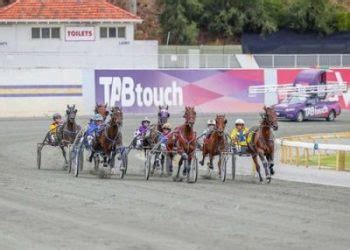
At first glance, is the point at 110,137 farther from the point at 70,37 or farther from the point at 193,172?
the point at 70,37

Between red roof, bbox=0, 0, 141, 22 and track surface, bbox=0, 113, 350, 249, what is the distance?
41.1 m

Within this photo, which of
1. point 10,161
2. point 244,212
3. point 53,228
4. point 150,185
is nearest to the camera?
point 53,228

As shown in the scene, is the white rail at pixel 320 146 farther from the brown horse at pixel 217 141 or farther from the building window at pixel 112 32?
the building window at pixel 112 32

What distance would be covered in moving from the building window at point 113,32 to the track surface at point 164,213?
135 ft

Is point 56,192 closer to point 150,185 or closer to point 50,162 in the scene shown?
point 150,185

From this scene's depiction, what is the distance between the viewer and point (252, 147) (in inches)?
936

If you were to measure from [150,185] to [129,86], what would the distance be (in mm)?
30764

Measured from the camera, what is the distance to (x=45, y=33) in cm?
6644

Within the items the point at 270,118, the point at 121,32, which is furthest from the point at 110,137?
the point at 121,32

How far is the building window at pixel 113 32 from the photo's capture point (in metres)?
66.7

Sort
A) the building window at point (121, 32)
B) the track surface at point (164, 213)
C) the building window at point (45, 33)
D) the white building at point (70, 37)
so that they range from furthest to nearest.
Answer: the building window at point (121, 32) → the building window at point (45, 33) → the white building at point (70, 37) → the track surface at point (164, 213)

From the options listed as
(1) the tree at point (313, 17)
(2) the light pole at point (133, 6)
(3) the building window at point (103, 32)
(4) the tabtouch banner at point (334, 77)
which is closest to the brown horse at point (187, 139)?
(4) the tabtouch banner at point (334, 77)

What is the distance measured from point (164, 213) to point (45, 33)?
Answer: 51.1 meters

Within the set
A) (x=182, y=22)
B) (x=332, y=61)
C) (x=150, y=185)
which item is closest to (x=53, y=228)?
(x=150, y=185)
